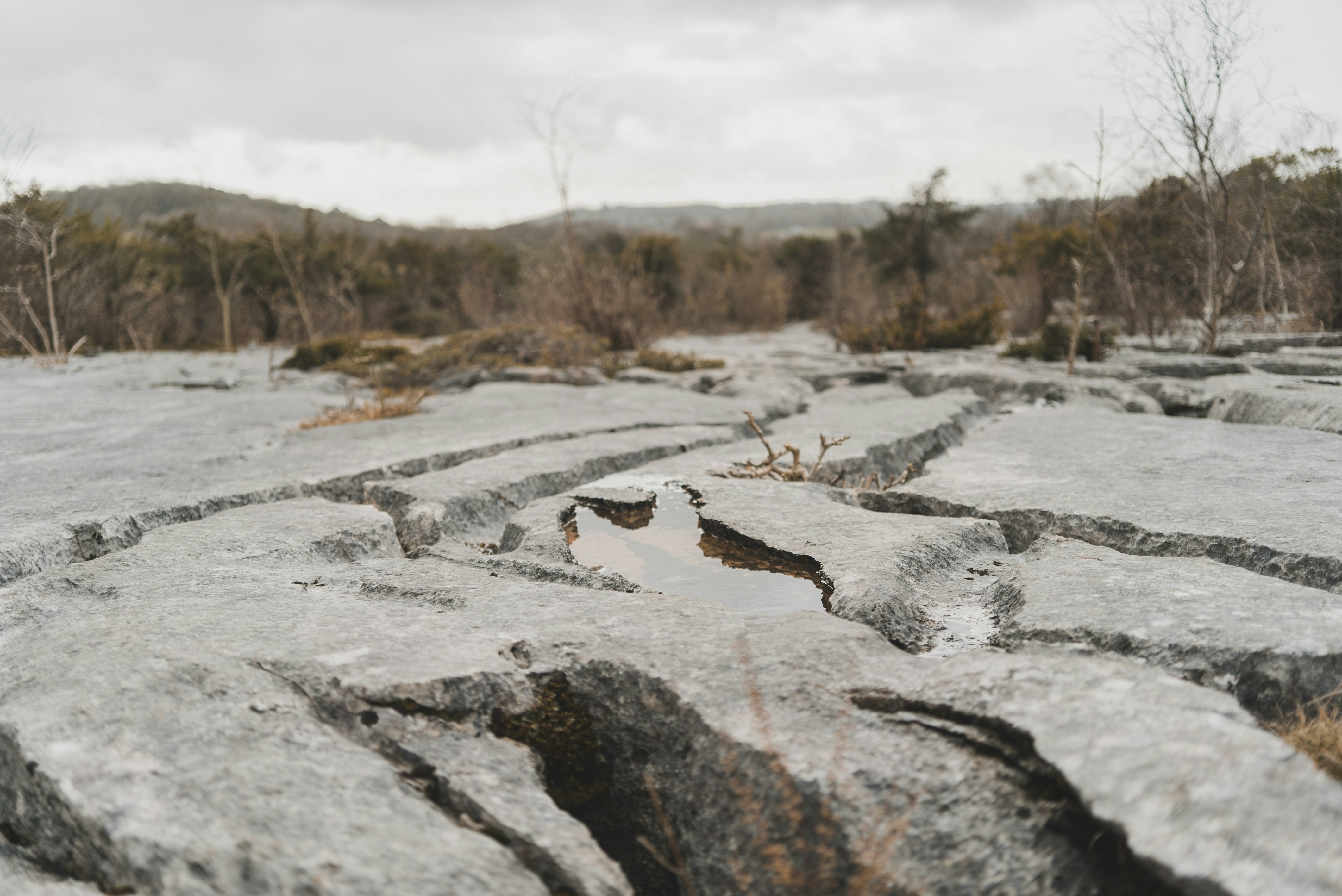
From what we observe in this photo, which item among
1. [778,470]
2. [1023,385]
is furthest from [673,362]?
[778,470]

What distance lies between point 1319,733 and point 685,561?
1.23 metres

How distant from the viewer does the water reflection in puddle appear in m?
1.70

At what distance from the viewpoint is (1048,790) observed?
3.05 ft

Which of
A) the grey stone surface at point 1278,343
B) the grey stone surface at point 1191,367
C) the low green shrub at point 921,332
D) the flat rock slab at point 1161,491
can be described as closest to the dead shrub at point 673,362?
the low green shrub at point 921,332

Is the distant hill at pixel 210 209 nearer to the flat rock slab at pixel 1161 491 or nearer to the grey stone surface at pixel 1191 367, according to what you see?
the grey stone surface at pixel 1191 367

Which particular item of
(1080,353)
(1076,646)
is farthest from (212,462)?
(1080,353)

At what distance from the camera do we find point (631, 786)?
1.19 metres

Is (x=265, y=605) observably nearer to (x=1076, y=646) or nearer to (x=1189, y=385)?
(x=1076, y=646)

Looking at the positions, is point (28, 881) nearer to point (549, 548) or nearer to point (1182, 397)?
point (549, 548)

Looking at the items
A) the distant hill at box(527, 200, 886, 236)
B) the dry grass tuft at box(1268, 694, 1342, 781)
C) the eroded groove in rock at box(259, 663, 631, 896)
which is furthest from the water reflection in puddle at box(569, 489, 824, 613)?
the distant hill at box(527, 200, 886, 236)

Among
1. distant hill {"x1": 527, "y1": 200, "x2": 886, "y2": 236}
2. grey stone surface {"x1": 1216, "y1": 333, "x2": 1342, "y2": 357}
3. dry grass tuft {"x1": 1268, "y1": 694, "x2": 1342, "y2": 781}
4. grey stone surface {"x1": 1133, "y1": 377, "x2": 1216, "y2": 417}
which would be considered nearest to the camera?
dry grass tuft {"x1": 1268, "y1": 694, "x2": 1342, "y2": 781}

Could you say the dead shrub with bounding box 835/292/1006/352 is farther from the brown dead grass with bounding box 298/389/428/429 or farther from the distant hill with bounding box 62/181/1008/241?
the brown dead grass with bounding box 298/389/428/429

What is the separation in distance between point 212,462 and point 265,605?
6.05 feet

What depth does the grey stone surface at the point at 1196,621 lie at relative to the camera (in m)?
1.17
